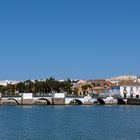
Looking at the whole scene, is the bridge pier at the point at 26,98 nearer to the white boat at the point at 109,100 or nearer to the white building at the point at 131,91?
the white boat at the point at 109,100

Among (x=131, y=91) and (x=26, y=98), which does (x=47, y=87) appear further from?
(x=26, y=98)

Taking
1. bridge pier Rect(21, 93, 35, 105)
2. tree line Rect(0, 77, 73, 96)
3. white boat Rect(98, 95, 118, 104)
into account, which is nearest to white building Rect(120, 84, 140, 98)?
white boat Rect(98, 95, 118, 104)

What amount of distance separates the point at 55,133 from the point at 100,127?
5.61 meters

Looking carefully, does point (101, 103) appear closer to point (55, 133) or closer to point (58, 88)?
point (58, 88)

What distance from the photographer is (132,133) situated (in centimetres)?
3703

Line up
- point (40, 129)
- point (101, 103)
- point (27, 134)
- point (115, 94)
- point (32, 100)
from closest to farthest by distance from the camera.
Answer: point (27, 134)
point (40, 129)
point (32, 100)
point (101, 103)
point (115, 94)

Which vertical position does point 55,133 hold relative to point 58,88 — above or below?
below

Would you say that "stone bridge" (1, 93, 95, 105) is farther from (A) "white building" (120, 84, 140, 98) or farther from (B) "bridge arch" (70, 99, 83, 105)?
(A) "white building" (120, 84, 140, 98)

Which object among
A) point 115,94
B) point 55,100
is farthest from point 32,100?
point 115,94

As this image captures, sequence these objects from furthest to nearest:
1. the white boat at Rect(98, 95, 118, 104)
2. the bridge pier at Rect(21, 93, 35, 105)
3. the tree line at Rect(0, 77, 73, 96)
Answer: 1. the tree line at Rect(0, 77, 73, 96)
2. the white boat at Rect(98, 95, 118, 104)
3. the bridge pier at Rect(21, 93, 35, 105)

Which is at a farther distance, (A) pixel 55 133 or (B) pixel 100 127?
(B) pixel 100 127

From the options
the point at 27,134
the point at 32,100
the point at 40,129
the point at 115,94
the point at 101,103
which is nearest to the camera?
the point at 27,134

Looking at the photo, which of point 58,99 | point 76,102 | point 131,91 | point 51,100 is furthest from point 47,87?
point 58,99

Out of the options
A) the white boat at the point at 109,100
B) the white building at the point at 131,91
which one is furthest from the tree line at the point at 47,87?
the white boat at the point at 109,100
